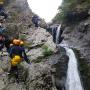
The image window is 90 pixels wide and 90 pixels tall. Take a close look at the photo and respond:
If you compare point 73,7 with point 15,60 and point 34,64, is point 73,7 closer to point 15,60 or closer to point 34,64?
point 34,64

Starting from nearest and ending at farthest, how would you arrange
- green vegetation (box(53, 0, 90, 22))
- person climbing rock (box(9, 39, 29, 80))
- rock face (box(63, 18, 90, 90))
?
person climbing rock (box(9, 39, 29, 80)) < rock face (box(63, 18, 90, 90)) < green vegetation (box(53, 0, 90, 22))

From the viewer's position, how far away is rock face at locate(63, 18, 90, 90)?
63.4 feet

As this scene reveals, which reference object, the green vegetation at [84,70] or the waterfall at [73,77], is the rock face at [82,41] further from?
the waterfall at [73,77]

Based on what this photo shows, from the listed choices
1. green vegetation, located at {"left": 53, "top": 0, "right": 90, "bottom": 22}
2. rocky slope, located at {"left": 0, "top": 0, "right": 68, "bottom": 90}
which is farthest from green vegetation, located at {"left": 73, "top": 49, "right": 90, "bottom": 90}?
green vegetation, located at {"left": 53, "top": 0, "right": 90, "bottom": 22}

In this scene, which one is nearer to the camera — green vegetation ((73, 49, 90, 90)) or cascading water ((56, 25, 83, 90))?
cascading water ((56, 25, 83, 90))

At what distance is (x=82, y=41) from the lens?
1106 inches

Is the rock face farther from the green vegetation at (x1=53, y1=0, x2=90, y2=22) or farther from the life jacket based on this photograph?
the life jacket

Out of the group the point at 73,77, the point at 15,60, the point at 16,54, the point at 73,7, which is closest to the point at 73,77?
the point at 73,77

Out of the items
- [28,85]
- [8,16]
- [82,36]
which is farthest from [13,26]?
[82,36]

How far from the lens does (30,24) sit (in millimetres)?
24609


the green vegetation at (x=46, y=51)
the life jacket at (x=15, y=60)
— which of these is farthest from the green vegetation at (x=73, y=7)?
the life jacket at (x=15, y=60)

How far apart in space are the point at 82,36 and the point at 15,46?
16.8m

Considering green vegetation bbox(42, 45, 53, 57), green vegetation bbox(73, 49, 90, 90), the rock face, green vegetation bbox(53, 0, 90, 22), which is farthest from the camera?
green vegetation bbox(53, 0, 90, 22)

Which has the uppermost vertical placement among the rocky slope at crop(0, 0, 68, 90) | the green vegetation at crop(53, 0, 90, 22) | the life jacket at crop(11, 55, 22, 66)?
the life jacket at crop(11, 55, 22, 66)
